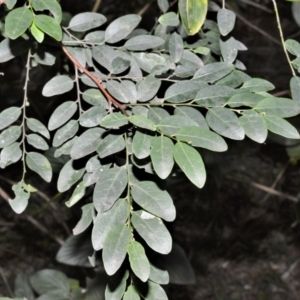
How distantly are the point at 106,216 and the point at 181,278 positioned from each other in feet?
2.70

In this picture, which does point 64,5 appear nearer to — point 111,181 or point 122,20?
point 122,20

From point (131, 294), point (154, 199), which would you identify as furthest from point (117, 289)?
point (154, 199)

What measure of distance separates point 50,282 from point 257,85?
1013 mm

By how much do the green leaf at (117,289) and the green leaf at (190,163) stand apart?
0.19 meters

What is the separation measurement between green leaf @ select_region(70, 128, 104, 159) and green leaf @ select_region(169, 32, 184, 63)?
0.61ft

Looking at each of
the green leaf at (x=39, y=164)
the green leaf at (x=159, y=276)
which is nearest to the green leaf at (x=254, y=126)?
the green leaf at (x=159, y=276)

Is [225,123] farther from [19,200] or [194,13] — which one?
[19,200]

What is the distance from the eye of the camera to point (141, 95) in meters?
0.73

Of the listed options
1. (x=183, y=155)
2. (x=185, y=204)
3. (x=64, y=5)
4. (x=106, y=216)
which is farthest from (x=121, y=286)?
(x=185, y=204)

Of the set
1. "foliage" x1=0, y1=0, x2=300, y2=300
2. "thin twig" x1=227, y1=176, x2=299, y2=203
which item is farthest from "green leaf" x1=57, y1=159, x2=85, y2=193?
"thin twig" x1=227, y1=176, x2=299, y2=203

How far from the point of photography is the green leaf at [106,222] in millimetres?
652

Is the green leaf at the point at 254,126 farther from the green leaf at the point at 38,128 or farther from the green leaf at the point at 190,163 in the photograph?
the green leaf at the point at 38,128

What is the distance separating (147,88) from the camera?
722 mm

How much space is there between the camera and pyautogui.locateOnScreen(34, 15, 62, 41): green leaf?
68 cm
